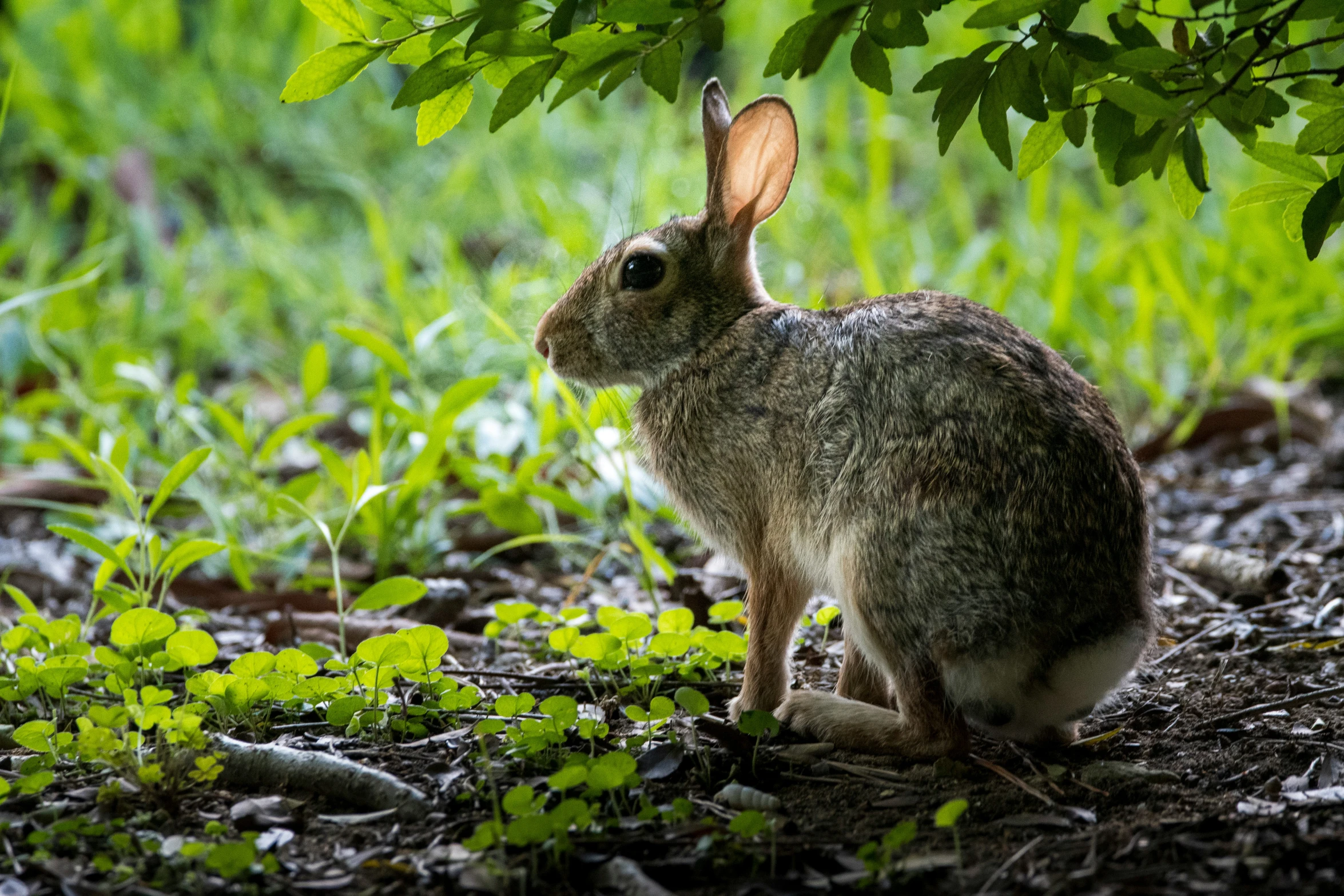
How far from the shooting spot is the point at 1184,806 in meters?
2.69

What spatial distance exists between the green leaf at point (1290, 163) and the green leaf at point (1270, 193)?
36 millimetres

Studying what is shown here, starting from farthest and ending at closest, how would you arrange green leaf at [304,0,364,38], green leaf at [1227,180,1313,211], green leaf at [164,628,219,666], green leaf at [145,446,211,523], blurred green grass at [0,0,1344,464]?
blurred green grass at [0,0,1344,464], green leaf at [145,446,211,523], green leaf at [164,628,219,666], green leaf at [1227,180,1313,211], green leaf at [304,0,364,38]

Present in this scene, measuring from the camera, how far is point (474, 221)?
8.35m

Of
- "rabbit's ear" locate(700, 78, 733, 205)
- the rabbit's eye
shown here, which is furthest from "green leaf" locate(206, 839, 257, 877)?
"rabbit's ear" locate(700, 78, 733, 205)

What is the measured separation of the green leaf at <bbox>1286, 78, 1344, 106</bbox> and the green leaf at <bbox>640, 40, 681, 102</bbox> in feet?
4.61

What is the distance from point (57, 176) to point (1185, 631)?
885 cm

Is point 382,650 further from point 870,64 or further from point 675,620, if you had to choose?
point 870,64

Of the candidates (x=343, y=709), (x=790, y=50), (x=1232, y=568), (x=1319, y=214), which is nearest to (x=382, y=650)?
(x=343, y=709)

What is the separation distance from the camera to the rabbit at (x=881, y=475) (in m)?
2.95

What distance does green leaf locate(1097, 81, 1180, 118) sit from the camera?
104 inches

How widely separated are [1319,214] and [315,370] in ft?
11.3

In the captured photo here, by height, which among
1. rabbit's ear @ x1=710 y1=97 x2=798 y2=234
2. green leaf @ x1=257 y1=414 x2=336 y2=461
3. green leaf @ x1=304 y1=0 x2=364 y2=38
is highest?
rabbit's ear @ x1=710 y1=97 x2=798 y2=234

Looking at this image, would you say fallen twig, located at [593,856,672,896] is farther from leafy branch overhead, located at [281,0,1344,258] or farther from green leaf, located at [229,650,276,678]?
leafy branch overhead, located at [281,0,1344,258]

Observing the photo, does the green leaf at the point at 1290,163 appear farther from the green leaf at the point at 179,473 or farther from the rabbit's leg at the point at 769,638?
the green leaf at the point at 179,473
